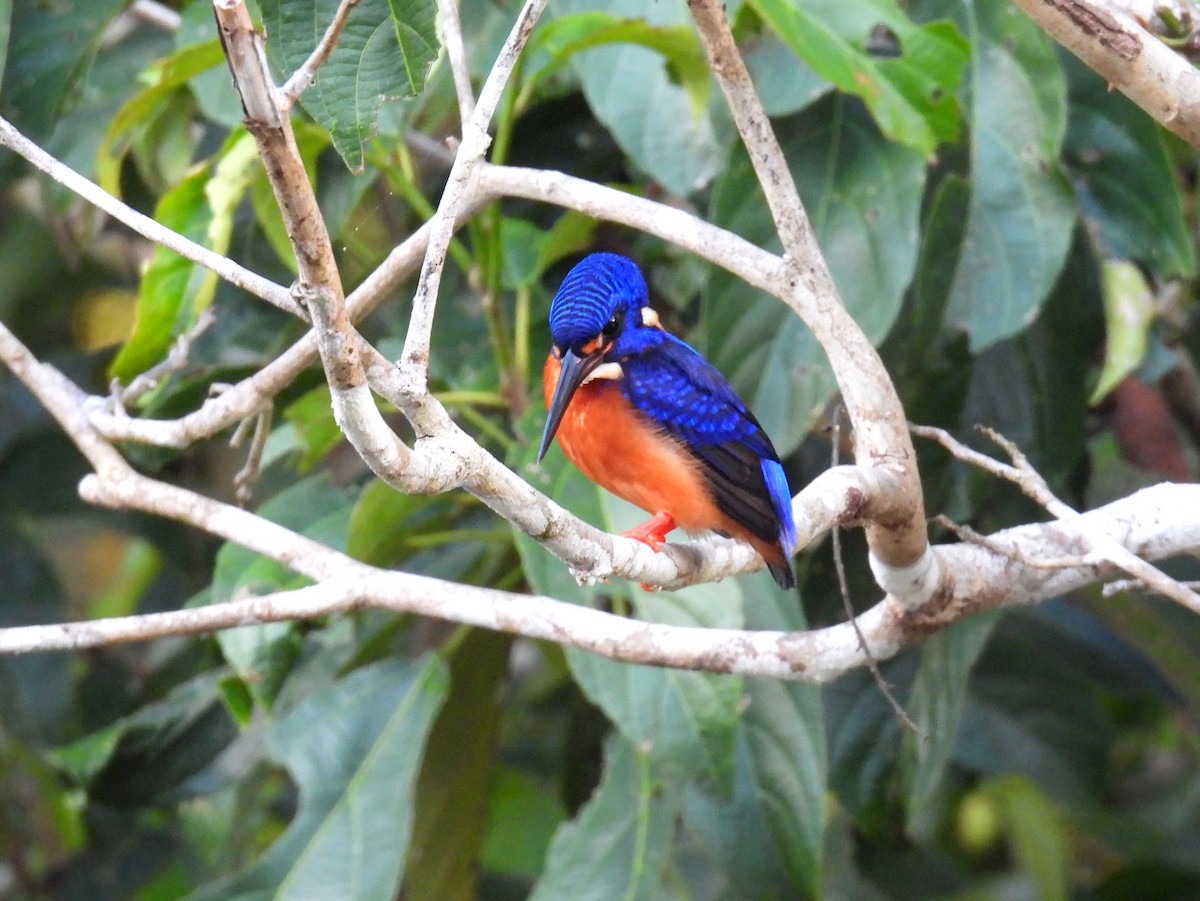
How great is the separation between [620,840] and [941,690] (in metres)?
0.84

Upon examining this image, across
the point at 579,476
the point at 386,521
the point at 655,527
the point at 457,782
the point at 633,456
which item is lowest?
the point at 457,782

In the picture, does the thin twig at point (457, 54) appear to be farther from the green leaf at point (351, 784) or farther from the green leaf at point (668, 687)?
the green leaf at point (351, 784)

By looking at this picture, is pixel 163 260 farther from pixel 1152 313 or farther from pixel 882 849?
pixel 882 849

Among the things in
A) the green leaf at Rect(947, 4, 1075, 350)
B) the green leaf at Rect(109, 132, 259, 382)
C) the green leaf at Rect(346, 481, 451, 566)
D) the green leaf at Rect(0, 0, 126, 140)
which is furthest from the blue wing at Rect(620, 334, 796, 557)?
the green leaf at Rect(0, 0, 126, 140)

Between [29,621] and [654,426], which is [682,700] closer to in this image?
[654,426]

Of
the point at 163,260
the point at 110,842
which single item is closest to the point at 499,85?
the point at 163,260

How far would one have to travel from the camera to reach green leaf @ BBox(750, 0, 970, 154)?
106 inches

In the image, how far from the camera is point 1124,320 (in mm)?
2947

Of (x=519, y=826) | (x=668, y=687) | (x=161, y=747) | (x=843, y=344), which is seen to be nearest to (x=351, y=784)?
(x=161, y=747)

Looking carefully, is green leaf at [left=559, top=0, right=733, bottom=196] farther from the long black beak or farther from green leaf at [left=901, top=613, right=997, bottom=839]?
green leaf at [left=901, top=613, right=997, bottom=839]

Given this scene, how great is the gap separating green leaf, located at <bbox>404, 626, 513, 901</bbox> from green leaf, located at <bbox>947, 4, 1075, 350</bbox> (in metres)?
1.48

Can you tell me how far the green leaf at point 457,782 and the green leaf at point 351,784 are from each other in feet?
0.61

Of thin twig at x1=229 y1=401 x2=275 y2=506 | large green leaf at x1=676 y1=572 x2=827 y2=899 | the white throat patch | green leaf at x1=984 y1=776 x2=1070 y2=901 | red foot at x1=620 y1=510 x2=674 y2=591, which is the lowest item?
green leaf at x1=984 y1=776 x2=1070 y2=901

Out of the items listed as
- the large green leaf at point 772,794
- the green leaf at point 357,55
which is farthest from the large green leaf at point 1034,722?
the green leaf at point 357,55
